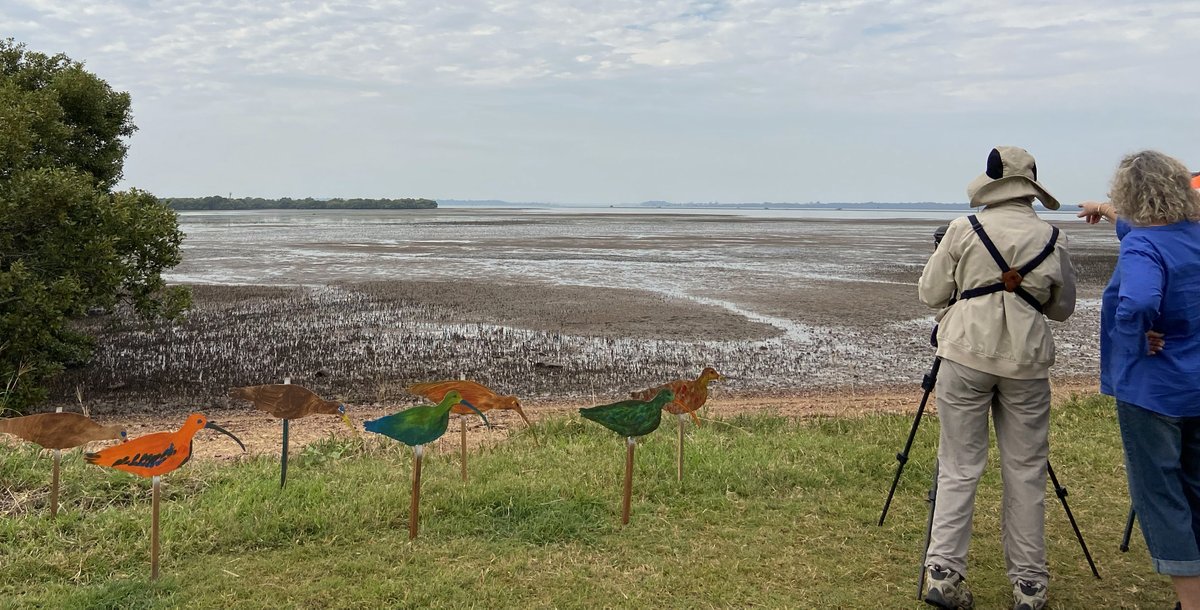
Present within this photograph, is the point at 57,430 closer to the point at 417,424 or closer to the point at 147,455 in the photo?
the point at 147,455

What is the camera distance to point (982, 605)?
4008 millimetres

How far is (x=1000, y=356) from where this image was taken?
11.9 ft

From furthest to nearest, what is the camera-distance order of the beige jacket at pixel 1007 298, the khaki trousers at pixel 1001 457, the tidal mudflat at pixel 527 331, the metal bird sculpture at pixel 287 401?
the tidal mudflat at pixel 527 331 < the metal bird sculpture at pixel 287 401 < the khaki trousers at pixel 1001 457 < the beige jacket at pixel 1007 298

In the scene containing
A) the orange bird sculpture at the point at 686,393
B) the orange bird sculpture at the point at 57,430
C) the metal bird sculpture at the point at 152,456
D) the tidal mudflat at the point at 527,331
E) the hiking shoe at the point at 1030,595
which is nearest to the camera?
the hiking shoe at the point at 1030,595

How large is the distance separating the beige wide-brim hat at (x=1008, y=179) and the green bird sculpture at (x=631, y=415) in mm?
2061

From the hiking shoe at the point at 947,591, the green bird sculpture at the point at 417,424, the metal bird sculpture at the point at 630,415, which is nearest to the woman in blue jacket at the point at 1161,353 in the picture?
the hiking shoe at the point at 947,591

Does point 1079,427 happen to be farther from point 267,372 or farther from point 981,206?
point 267,372

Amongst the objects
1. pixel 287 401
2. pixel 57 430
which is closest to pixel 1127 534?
pixel 287 401

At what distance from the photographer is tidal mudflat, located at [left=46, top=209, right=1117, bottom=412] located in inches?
483

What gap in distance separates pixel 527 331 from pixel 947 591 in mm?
12514

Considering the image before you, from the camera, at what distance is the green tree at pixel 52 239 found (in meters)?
9.77

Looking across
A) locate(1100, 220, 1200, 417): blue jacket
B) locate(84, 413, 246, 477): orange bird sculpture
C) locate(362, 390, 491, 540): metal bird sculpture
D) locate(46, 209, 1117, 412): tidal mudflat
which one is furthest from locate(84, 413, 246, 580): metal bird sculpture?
locate(46, 209, 1117, 412): tidal mudflat

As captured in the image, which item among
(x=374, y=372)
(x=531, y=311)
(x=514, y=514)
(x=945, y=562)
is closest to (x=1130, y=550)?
(x=945, y=562)

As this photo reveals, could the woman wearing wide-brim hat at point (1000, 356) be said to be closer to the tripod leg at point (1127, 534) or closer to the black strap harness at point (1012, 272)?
the black strap harness at point (1012, 272)
